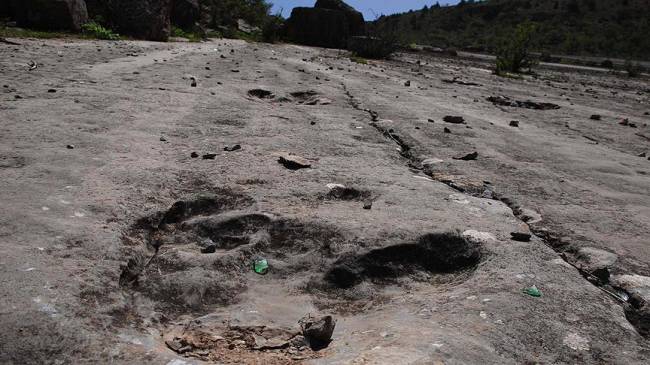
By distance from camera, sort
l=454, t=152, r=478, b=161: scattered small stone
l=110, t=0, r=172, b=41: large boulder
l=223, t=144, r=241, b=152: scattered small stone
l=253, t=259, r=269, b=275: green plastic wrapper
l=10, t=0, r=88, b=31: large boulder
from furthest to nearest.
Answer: l=110, t=0, r=172, b=41: large boulder
l=10, t=0, r=88, b=31: large boulder
l=454, t=152, r=478, b=161: scattered small stone
l=223, t=144, r=241, b=152: scattered small stone
l=253, t=259, r=269, b=275: green plastic wrapper

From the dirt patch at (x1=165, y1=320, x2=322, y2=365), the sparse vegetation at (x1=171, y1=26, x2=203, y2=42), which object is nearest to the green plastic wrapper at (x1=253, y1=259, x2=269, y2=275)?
the dirt patch at (x1=165, y1=320, x2=322, y2=365)

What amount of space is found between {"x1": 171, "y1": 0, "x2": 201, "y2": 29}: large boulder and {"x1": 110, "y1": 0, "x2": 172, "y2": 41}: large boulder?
364 cm

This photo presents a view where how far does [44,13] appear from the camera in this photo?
10438 millimetres

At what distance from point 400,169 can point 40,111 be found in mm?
2318

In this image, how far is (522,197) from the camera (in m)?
2.73

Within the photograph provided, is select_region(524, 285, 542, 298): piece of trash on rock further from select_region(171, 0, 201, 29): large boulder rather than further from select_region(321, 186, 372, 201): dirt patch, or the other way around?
select_region(171, 0, 201, 29): large boulder

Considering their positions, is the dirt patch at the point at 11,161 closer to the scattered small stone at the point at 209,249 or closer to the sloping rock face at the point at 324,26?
the scattered small stone at the point at 209,249

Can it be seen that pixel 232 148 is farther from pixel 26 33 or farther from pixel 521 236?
pixel 26 33

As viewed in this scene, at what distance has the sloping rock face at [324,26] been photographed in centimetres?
1816

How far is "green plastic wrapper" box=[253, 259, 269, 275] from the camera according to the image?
1902 mm

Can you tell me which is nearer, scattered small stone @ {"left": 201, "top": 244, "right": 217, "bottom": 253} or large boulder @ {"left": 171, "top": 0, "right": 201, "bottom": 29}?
scattered small stone @ {"left": 201, "top": 244, "right": 217, "bottom": 253}

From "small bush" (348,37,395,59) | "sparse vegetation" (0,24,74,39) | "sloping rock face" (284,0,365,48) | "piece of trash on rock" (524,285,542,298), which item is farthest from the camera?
"sloping rock face" (284,0,365,48)

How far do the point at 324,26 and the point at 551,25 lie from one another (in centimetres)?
2563

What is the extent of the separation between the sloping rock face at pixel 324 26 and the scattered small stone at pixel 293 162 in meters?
15.5
